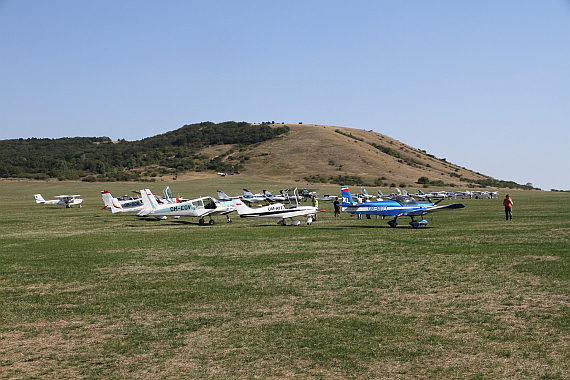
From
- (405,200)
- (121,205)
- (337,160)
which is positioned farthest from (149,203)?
(337,160)

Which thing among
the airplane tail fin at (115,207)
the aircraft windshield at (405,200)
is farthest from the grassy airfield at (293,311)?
the airplane tail fin at (115,207)

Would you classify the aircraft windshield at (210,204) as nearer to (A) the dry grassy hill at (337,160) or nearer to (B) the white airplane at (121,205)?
(B) the white airplane at (121,205)

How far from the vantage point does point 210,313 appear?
8.99m

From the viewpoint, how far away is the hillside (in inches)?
4862

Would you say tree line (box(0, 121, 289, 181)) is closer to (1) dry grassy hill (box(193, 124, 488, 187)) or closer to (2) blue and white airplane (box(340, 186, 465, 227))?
(1) dry grassy hill (box(193, 124, 488, 187))

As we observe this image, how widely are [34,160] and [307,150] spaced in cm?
8241

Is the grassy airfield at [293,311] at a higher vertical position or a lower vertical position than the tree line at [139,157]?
lower

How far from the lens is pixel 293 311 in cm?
900

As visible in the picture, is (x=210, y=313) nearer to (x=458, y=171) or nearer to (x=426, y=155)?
(x=458, y=171)

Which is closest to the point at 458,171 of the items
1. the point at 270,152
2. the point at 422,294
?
the point at 270,152

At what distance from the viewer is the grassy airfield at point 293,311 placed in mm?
6359

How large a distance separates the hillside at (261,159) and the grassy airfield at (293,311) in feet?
338

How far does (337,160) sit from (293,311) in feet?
432

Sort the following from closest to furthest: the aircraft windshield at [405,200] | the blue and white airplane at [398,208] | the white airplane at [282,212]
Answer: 1. the blue and white airplane at [398,208]
2. the aircraft windshield at [405,200]
3. the white airplane at [282,212]
